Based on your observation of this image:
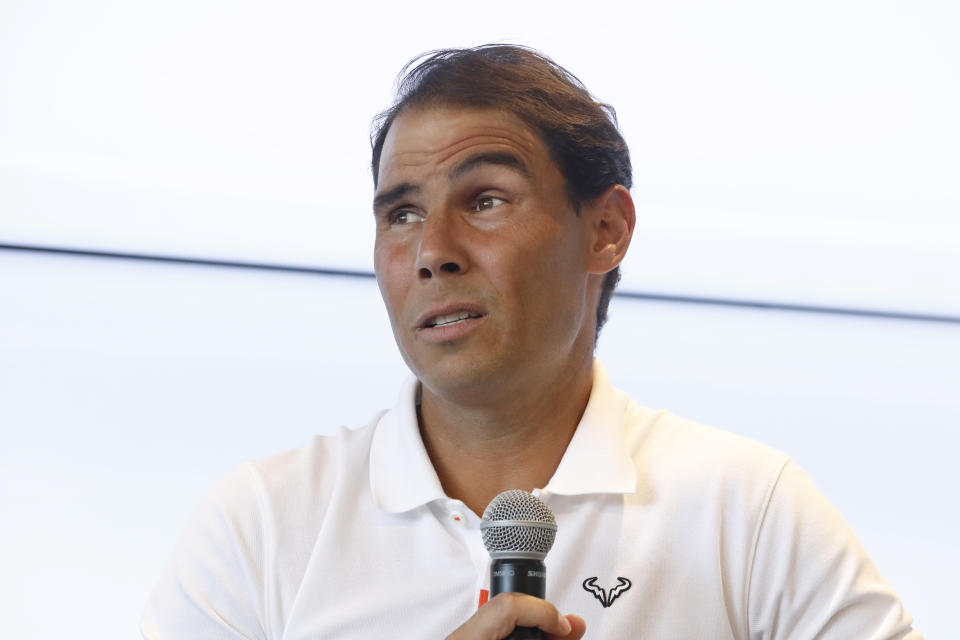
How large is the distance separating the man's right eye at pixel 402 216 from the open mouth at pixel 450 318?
19cm

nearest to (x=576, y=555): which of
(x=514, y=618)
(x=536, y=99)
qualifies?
(x=514, y=618)

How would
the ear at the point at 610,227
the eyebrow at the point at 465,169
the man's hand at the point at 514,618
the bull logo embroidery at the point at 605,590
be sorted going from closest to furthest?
the man's hand at the point at 514,618
the bull logo embroidery at the point at 605,590
the eyebrow at the point at 465,169
the ear at the point at 610,227

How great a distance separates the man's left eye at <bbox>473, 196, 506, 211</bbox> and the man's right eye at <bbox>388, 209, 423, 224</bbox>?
0.10 meters

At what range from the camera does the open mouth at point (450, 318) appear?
1420 millimetres

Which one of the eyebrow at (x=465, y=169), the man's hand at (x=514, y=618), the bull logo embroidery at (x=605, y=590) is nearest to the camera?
the man's hand at (x=514, y=618)

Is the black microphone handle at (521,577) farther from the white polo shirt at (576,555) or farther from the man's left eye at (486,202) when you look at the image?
the man's left eye at (486,202)

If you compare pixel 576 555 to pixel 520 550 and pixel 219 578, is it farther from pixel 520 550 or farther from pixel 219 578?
pixel 219 578

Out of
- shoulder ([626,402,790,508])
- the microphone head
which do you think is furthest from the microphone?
shoulder ([626,402,790,508])

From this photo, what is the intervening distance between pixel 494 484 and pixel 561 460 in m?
0.11

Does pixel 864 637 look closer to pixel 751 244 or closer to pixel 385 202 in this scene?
pixel 385 202

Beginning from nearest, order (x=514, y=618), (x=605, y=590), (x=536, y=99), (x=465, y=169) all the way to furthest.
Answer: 1. (x=514, y=618)
2. (x=605, y=590)
3. (x=465, y=169)
4. (x=536, y=99)

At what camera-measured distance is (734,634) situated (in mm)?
1420

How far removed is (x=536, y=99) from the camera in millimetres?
1609

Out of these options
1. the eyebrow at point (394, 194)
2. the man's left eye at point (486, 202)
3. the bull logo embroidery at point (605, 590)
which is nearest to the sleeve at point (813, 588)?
the bull logo embroidery at point (605, 590)
